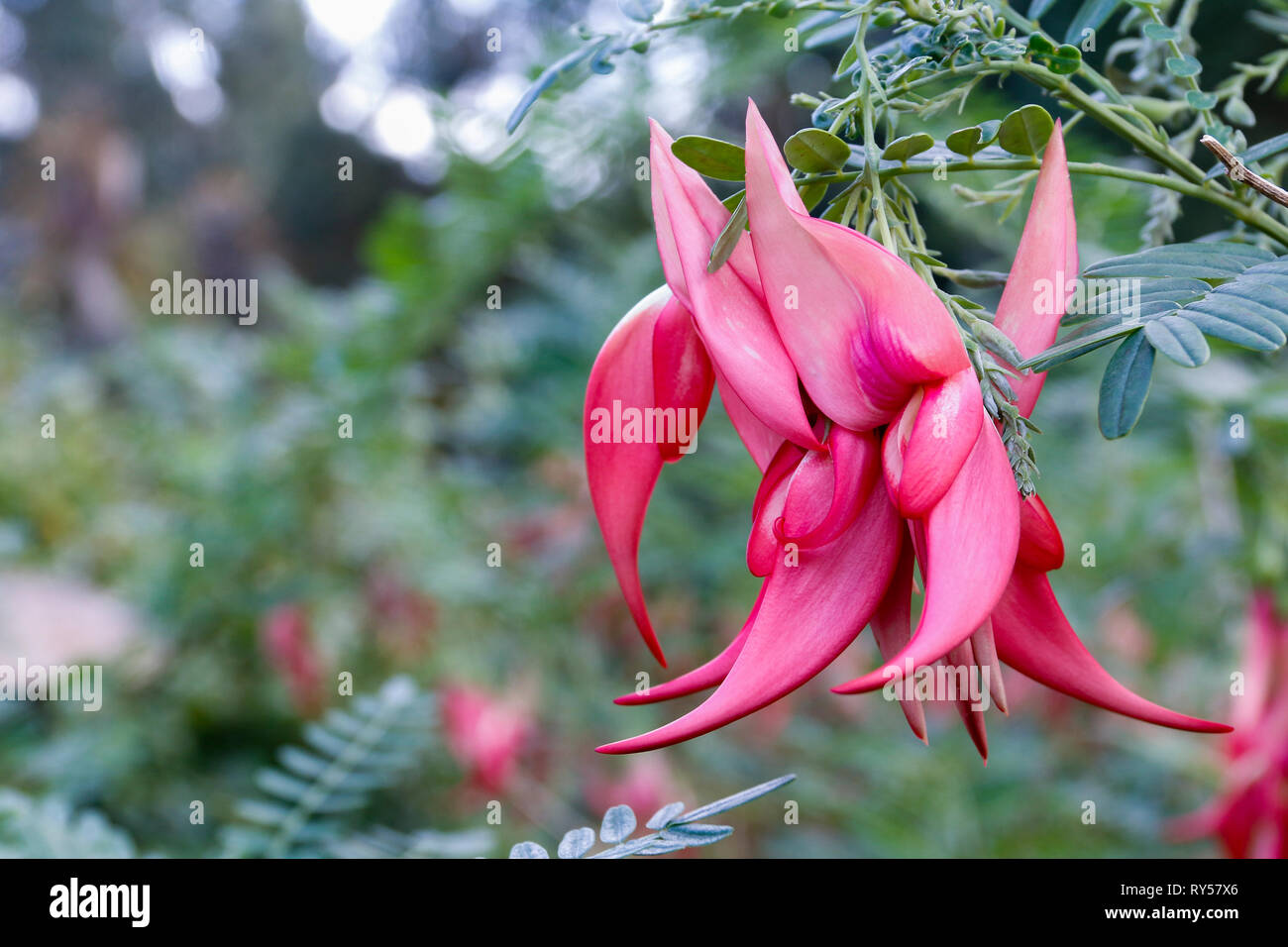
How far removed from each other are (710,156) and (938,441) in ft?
0.38

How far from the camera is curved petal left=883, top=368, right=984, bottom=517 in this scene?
248mm

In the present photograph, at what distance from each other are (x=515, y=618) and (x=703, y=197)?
3.78ft

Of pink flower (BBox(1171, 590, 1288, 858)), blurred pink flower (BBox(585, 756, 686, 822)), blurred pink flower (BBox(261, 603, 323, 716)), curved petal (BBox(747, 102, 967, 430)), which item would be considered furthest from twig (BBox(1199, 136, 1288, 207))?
blurred pink flower (BBox(261, 603, 323, 716))

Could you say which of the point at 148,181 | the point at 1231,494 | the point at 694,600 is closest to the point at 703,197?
the point at 1231,494

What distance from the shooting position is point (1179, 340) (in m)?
0.29

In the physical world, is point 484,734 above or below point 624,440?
below

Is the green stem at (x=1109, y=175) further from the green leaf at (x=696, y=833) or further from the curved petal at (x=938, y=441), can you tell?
the green leaf at (x=696, y=833)

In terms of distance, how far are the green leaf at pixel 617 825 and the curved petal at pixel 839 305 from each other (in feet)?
0.56

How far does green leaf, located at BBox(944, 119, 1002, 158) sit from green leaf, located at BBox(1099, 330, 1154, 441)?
0.07 m

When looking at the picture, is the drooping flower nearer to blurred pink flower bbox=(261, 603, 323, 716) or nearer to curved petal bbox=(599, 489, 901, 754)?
curved petal bbox=(599, 489, 901, 754)

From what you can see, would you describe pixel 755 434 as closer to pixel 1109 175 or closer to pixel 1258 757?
pixel 1109 175

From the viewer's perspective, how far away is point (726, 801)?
1.04 ft

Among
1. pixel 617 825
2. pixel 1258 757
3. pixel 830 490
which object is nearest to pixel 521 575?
pixel 1258 757
